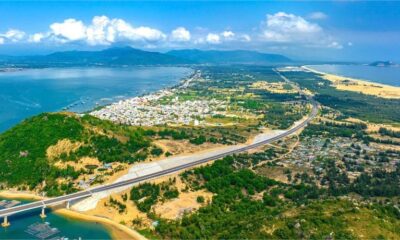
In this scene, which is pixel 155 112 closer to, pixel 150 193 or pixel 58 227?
pixel 150 193

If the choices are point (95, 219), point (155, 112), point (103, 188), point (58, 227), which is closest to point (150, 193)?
point (103, 188)

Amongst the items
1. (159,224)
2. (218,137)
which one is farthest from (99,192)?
(218,137)

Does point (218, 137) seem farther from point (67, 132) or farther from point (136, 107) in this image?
point (136, 107)

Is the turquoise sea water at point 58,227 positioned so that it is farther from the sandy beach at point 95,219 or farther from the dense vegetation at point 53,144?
the dense vegetation at point 53,144

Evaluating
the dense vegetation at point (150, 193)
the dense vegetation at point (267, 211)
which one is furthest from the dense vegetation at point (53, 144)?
the dense vegetation at point (267, 211)

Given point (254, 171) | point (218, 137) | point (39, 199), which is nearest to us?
point (39, 199)

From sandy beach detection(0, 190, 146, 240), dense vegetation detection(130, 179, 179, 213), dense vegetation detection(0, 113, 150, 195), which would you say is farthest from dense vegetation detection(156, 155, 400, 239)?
dense vegetation detection(0, 113, 150, 195)

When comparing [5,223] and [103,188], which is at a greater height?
[103,188]

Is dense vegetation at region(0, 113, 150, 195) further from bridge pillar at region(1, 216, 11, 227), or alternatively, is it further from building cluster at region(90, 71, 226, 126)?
building cluster at region(90, 71, 226, 126)

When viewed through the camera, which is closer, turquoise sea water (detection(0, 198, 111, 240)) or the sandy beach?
turquoise sea water (detection(0, 198, 111, 240))
